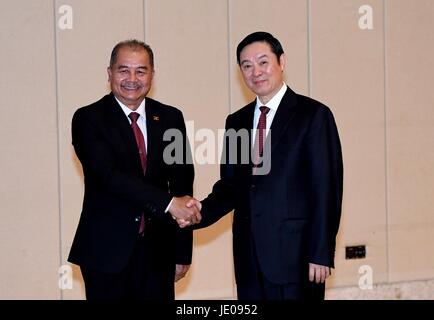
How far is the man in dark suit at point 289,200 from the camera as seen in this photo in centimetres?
309

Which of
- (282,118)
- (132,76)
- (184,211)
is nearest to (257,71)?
(282,118)

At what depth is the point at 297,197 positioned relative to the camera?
10.2 feet

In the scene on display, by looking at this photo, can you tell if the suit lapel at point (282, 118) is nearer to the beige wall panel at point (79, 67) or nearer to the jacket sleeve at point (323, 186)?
the jacket sleeve at point (323, 186)

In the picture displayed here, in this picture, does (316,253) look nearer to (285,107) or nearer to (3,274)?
(285,107)

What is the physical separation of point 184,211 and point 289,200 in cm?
56

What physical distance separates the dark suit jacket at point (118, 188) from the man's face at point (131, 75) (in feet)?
0.23

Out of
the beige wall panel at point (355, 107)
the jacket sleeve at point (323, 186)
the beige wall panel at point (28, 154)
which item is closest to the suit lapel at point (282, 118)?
the jacket sleeve at point (323, 186)

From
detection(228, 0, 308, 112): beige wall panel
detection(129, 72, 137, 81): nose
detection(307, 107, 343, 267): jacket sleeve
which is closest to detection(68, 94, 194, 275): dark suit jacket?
detection(129, 72, 137, 81): nose

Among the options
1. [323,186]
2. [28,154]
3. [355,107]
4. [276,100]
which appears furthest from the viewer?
[355,107]

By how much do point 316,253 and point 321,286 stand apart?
0.21 m

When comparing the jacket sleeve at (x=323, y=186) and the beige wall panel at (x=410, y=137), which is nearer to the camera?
the jacket sleeve at (x=323, y=186)

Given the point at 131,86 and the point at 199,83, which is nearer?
the point at 131,86

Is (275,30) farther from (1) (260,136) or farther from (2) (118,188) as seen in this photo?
(2) (118,188)

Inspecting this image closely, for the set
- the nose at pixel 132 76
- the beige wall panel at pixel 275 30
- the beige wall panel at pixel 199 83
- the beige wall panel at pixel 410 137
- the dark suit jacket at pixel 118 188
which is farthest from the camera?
the beige wall panel at pixel 410 137
